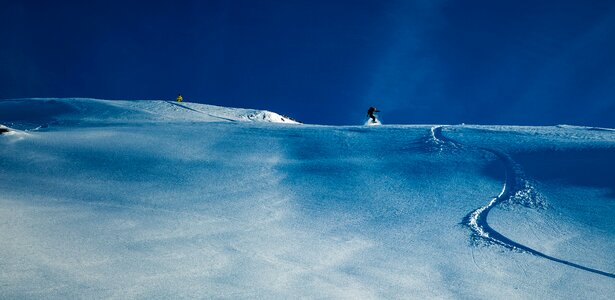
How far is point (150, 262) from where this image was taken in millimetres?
3229

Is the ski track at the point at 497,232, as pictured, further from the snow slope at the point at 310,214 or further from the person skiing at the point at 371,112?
the person skiing at the point at 371,112

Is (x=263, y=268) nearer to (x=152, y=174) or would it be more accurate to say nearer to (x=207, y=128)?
(x=152, y=174)

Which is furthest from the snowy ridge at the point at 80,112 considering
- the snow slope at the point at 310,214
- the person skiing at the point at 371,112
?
the person skiing at the point at 371,112

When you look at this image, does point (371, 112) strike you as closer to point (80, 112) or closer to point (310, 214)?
point (80, 112)

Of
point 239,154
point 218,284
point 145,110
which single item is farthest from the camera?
point 145,110

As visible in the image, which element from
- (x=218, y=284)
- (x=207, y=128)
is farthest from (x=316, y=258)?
(x=207, y=128)

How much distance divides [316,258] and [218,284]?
891 millimetres

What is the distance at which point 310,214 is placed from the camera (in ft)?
14.8

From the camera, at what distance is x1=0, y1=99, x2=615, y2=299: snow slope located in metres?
3.07

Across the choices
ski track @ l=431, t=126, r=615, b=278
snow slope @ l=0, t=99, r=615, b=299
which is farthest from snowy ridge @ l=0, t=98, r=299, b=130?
ski track @ l=431, t=126, r=615, b=278

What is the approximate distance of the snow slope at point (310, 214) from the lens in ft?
10.1

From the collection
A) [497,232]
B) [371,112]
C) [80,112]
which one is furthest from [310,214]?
[371,112]

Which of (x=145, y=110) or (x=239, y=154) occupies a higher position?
(x=145, y=110)

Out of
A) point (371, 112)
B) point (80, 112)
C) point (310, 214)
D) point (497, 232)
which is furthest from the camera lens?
point (371, 112)
